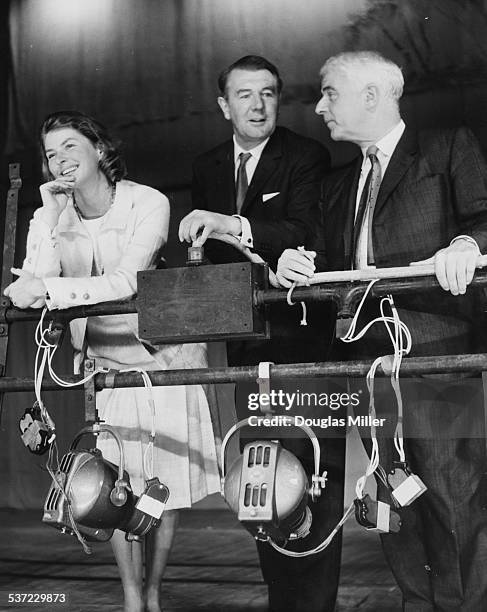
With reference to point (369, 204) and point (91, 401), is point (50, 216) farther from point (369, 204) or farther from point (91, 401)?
point (369, 204)

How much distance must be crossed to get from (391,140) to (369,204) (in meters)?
0.21

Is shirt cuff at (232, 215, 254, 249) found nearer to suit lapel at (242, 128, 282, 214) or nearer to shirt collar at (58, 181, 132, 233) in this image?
suit lapel at (242, 128, 282, 214)

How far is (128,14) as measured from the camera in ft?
10.6

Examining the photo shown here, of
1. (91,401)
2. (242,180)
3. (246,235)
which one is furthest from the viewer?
(242,180)

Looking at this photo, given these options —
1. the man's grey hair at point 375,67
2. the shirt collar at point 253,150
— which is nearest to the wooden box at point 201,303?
the shirt collar at point 253,150

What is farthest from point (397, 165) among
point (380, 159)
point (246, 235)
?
point (246, 235)

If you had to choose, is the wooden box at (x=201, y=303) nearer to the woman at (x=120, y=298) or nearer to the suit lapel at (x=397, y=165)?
the woman at (x=120, y=298)

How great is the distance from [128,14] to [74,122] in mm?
429

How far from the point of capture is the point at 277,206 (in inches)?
114

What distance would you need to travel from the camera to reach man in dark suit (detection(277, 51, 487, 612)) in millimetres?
2430

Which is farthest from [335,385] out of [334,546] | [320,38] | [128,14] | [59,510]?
[128,14]

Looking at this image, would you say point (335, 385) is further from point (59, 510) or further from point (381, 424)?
point (59, 510)

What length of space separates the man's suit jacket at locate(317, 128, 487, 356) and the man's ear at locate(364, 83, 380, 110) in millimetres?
131

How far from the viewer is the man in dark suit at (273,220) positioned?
2680 mm
